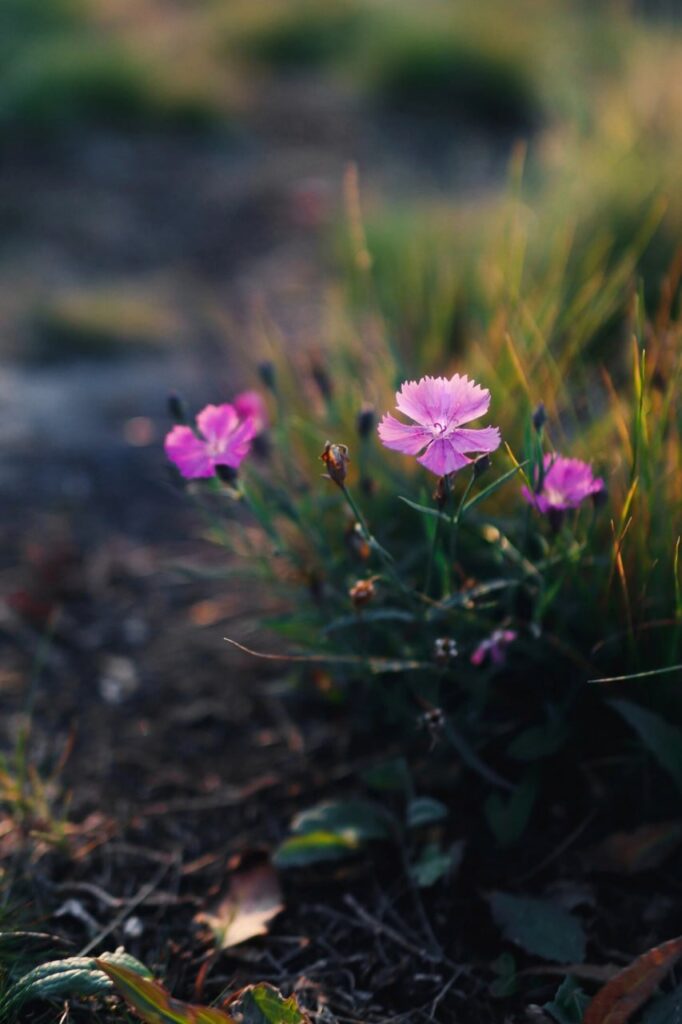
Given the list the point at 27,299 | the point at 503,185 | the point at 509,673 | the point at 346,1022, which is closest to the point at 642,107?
the point at 503,185

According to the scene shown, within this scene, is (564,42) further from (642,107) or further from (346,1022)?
(346,1022)

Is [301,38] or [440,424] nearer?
[440,424]

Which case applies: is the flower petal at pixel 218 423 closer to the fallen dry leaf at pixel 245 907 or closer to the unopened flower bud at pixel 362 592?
the unopened flower bud at pixel 362 592

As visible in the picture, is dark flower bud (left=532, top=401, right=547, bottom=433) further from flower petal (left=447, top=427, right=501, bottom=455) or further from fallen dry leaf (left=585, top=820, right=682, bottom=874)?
fallen dry leaf (left=585, top=820, right=682, bottom=874)

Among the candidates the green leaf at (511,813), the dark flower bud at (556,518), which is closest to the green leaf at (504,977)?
the green leaf at (511,813)

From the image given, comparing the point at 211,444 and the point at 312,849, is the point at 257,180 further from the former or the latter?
the point at 312,849

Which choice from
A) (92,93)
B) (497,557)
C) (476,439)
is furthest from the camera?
(92,93)

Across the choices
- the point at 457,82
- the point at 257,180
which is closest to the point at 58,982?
the point at 257,180
